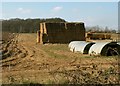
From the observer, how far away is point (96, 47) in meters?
21.0

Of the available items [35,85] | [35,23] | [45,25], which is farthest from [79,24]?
[35,23]

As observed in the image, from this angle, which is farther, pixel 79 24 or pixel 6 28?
pixel 6 28

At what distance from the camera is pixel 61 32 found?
37031 mm

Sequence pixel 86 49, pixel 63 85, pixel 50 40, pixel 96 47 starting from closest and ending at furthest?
pixel 63 85
pixel 96 47
pixel 86 49
pixel 50 40

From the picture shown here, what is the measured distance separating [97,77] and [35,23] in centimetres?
8683

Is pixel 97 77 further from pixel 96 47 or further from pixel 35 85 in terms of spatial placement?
pixel 96 47

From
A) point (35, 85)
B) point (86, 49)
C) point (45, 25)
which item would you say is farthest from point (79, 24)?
point (35, 85)

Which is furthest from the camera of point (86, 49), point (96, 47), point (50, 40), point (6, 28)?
point (6, 28)

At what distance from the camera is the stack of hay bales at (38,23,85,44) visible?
119ft

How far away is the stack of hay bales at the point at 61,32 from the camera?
36297mm

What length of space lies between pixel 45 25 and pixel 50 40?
85.6 inches

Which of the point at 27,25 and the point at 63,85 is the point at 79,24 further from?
the point at 27,25

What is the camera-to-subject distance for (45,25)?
37031 millimetres

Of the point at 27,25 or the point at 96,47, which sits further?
the point at 27,25
